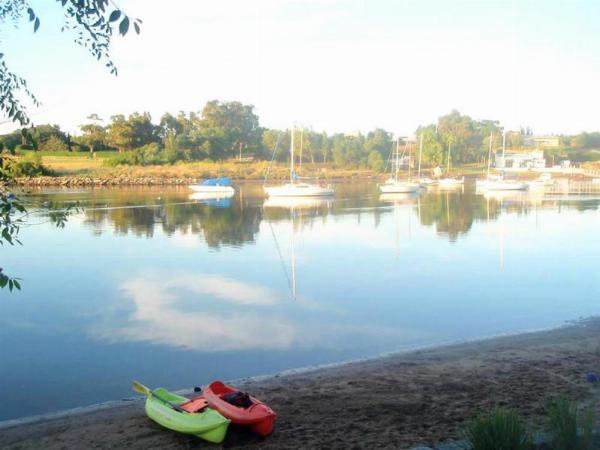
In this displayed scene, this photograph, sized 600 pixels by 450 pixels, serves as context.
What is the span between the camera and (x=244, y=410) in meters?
6.60

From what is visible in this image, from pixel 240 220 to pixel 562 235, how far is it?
16.3 m

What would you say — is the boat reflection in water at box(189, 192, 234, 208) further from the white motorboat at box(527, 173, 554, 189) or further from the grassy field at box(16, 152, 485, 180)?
the white motorboat at box(527, 173, 554, 189)

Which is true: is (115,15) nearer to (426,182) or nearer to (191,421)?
(191,421)

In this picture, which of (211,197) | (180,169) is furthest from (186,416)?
(180,169)

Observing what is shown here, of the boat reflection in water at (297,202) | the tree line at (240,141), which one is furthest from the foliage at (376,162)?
the boat reflection in water at (297,202)

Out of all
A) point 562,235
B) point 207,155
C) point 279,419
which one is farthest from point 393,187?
point 279,419

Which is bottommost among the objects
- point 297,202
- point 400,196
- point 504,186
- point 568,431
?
point 297,202

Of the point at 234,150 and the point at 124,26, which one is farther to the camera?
the point at 234,150

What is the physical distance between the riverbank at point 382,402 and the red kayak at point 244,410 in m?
0.14

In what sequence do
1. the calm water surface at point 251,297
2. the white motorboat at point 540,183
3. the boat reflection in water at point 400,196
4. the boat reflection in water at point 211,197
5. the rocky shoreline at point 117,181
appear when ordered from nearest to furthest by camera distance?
the calm water surface at point 251,297 → the boat reflection in water at point 211,197 → the boat reflection in water at point 400,196 → the rocky shoreline at point 117,181 → the white motorboat at point 540,183

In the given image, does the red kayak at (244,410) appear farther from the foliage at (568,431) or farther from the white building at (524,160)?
the white building at (524,160)

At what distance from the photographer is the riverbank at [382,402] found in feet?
21.4

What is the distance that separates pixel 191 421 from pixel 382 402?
7.57 feet

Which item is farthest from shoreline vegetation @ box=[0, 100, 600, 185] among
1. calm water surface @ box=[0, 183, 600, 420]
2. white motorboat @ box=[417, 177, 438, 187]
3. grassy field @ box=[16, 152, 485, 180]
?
calm water surface @ box=[0, 183, 600, 420]
